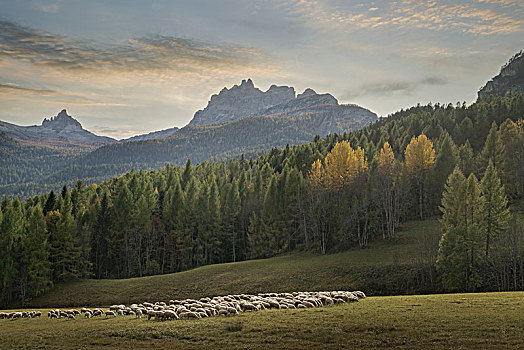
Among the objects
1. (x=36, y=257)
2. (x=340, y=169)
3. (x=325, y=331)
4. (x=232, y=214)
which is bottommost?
(x=36, y=257)

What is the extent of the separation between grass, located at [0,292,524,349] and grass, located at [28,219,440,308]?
26269mm

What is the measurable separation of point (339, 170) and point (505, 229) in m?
37.8

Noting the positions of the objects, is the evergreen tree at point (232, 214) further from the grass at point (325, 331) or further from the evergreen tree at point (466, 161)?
the grass at point (325, 331)

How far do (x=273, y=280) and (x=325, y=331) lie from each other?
125ft

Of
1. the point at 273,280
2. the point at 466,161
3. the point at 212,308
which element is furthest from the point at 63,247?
the point at 466,161

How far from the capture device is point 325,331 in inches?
775

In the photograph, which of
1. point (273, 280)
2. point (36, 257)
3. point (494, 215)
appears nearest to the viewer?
point (494, 215)

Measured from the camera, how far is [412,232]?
74.6 metres

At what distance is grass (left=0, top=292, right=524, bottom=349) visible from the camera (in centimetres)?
1752

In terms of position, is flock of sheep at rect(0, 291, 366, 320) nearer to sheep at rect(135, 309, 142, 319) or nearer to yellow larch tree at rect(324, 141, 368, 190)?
sheep at rect(135, 309, 142, 319)

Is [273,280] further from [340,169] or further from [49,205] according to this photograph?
[49,205]

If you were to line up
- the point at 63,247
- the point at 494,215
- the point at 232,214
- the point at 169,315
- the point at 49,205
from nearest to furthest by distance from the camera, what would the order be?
the point at 169,315 → the point at 494,215 → the point at 63,247 → the point at 49,205 → the point at 232,214

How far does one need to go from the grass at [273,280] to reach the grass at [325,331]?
2627 cm

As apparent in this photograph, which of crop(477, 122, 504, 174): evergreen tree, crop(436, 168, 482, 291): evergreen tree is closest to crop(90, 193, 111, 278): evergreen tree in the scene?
crop(436, 168, 482, 291): evergreen tree
